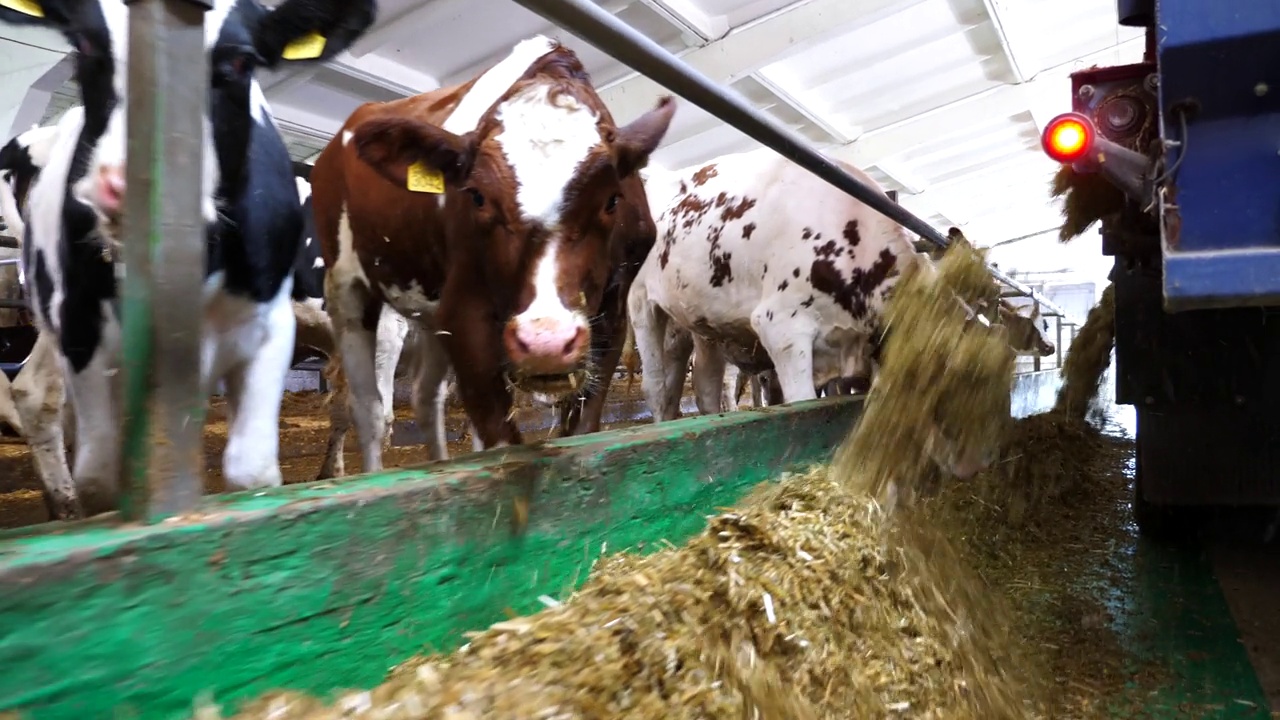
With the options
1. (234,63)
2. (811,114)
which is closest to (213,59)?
(234,63)

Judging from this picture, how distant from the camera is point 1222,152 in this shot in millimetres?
1761

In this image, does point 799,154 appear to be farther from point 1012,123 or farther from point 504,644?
point 1012,123

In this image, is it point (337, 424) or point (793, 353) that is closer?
point (793, 353)

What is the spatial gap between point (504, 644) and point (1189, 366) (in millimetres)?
2516

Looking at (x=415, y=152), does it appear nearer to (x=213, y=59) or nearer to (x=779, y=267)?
(x=213, y=59)

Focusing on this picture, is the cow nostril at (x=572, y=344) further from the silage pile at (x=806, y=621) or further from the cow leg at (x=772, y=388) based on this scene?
the cow leg at (x=772, y=388)

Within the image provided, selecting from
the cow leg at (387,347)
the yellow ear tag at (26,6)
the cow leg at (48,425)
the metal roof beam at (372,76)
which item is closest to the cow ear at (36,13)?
the yellow ear tag at (26,6)

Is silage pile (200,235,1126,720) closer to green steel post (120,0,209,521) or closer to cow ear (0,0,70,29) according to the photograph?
green steel post (120,0,209,521)

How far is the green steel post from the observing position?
0.87 metres

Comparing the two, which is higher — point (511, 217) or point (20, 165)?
point (20, 165)

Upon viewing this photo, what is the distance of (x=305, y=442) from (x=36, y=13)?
15.0ft

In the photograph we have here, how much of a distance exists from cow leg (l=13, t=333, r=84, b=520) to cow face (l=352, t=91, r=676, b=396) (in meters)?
1.97

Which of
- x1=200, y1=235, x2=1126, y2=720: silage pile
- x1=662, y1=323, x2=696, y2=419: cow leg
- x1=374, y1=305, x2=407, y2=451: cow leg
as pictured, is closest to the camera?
x1=200, y1=235, x2=1126, y2=720: silage pile

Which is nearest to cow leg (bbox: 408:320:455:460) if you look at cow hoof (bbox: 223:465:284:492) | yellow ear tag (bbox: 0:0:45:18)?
cow hoof (bbox: 223:465:284:492)
